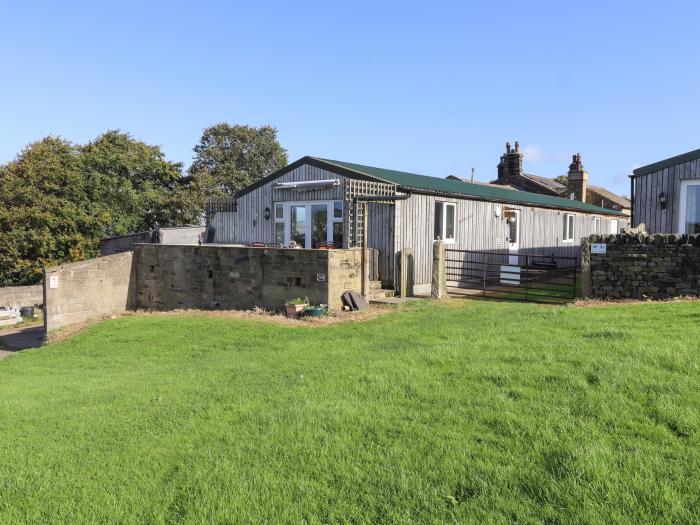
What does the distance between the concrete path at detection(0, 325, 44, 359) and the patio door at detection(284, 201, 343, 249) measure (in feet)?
27.9

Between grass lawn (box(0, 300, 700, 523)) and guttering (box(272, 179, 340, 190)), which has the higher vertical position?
guttering (box(272, 179, 340, 190))

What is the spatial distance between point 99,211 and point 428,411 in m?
32.5

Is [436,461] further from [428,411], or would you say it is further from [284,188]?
[284,188]

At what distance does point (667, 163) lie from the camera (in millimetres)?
12883

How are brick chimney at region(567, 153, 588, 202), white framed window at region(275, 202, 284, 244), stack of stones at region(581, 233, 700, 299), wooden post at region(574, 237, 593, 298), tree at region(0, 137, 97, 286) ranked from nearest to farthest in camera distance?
stack of stones at region(581, 233, 700, 299) < wooden post at region(574, 237, 593, 298) < white framed window at region(275, 202, 284, 244) < tree at region(0, 137, 97, 286) < brick chimney at region(567, 153, 588, 202)

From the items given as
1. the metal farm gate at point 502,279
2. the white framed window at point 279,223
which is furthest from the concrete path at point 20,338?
the metal farm gate at point 502,279

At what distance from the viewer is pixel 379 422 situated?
4.41 m

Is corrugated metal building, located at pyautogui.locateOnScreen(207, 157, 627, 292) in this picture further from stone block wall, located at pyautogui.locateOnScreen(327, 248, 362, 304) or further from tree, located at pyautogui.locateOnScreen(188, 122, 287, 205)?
tree, located at pyautogui.locateOnScreen(188, 122, 287, 205)

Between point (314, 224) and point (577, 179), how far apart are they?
25188 millimetres

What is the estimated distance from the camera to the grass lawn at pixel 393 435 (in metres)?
3.20

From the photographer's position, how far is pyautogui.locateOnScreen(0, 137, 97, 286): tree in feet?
97.5

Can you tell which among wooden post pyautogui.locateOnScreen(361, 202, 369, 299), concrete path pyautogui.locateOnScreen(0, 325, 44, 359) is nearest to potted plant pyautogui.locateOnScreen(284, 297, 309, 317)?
wooden post pyautogui.locateOnScreen(361, 202, 369, 299)

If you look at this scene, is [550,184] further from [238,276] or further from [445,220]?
[238,276]

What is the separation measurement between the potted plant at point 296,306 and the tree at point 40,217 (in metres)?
23.3
